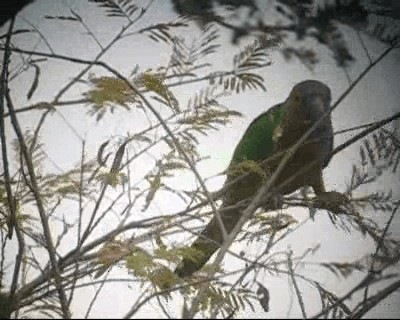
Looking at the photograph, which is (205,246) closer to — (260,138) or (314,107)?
(260,138)

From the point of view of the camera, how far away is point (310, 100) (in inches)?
102

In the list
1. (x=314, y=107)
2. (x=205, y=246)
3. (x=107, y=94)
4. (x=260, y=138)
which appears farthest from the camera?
(x=260, y=138)

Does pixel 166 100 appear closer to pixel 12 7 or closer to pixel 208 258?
pixel 12 7

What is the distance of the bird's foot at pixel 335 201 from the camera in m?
1.89

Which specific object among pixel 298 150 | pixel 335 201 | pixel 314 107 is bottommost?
pixel 335 201

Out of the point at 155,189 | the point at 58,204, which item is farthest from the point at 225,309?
the point at 58,204

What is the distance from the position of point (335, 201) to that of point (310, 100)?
91 cm

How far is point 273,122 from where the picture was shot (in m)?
2.92

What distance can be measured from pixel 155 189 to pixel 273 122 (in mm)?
1320

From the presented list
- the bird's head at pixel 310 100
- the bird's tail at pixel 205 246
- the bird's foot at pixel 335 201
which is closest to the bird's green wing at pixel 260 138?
the bird's head at pixel 310 100

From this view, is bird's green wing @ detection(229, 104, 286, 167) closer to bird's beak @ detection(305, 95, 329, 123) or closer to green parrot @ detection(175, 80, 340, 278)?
green parrot @ detection(175, 80, 340, 278)

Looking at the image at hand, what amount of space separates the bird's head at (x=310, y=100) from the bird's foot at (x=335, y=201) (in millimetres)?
715

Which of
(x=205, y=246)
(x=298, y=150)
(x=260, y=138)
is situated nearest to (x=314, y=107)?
(x=298, y=150)

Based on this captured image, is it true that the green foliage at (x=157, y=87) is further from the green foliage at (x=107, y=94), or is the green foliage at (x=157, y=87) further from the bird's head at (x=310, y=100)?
the bird's head at (x=310, y=100)
